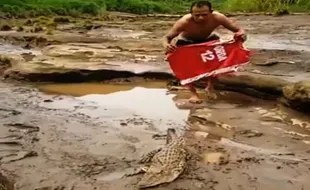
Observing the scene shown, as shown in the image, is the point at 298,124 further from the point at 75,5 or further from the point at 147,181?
the point at 75,5

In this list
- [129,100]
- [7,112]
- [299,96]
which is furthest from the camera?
[129,100]

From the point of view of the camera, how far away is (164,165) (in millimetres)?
3703

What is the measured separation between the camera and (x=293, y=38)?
464 inches

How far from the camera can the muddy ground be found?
12.3 ft

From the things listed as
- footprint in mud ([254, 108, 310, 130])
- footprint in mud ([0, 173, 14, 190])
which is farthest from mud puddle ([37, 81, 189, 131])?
footprint in mud ([0, 173, 14, 190])

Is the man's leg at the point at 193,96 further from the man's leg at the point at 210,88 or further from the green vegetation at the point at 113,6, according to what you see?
the green vegetation at the point at 113,6

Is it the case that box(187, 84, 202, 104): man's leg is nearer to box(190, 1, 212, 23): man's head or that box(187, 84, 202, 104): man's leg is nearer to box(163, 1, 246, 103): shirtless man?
box(163, 1, 246, 103): shirtless man

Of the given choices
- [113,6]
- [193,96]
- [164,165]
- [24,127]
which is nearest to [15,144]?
[24,127]

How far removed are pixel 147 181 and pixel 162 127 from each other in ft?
5.10

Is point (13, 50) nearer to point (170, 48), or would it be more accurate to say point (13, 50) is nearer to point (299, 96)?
point (170, 48)

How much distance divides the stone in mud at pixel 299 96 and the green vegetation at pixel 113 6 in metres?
12.9

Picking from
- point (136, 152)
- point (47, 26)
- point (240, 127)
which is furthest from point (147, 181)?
point (47, 26)

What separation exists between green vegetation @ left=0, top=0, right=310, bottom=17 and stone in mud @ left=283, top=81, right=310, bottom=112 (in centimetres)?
1288

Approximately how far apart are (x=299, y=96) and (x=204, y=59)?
1247 millimetres
